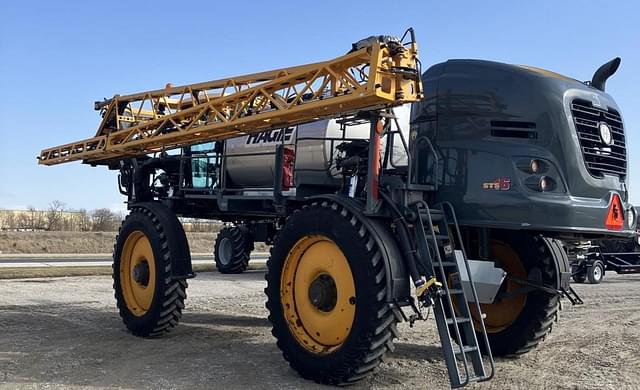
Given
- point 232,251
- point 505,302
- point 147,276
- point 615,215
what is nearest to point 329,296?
point 505,302

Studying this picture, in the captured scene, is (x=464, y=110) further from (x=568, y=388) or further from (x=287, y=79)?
(x=568, y=388)

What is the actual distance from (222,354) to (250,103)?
10.4 feet

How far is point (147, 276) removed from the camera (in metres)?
9.63

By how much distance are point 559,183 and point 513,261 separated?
1.98m

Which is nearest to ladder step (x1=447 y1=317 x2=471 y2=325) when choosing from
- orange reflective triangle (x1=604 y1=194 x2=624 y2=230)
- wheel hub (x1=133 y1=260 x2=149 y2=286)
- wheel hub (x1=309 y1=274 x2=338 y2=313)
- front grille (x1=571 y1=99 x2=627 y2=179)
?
wheel hub (x1=309 y1=274 x2=338 y2=313)

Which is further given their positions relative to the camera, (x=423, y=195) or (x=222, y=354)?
(x=222, y=354)

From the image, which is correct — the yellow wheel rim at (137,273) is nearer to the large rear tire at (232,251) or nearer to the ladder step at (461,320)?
the ladder step at (461,320)

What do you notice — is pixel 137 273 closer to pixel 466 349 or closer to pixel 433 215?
pixel 433 215

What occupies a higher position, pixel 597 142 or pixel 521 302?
pixel 597 142

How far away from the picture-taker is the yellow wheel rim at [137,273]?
960 centimetres

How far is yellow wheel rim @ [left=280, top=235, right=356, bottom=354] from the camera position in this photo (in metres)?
6.49

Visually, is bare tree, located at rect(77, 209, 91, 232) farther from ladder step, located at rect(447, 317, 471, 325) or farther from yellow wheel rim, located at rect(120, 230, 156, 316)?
ladder step, located at rect(447, 317, 471, 325)

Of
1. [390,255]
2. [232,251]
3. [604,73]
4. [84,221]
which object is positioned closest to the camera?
[390,255]

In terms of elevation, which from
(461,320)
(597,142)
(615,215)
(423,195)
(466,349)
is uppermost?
(597,142)
